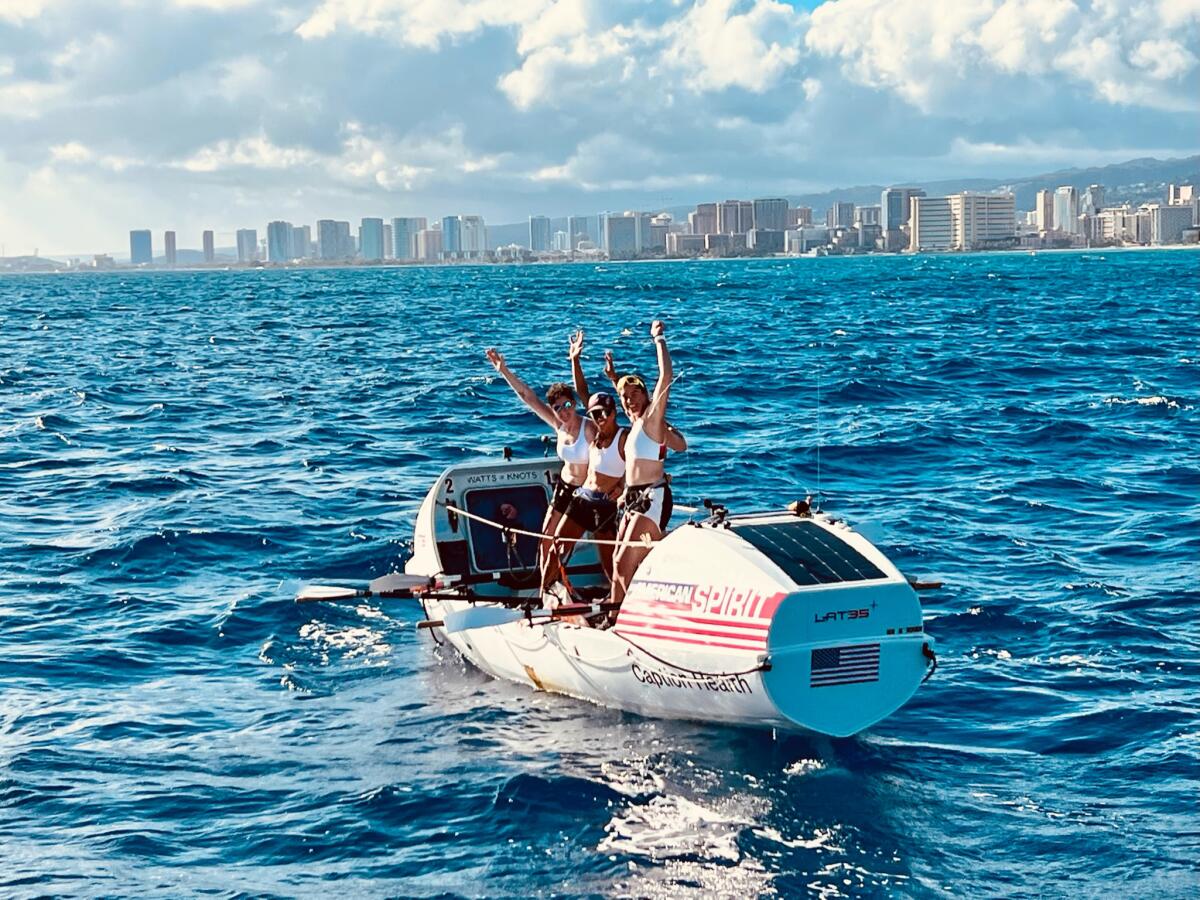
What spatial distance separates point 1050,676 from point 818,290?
103m

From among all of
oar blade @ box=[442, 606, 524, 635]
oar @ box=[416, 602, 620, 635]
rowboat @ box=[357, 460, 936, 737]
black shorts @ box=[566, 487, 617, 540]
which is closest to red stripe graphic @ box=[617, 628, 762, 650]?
rowboat @ box=[357, 460, 936, 737]

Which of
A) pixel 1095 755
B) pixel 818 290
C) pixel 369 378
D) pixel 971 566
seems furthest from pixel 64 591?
pixel 818 290

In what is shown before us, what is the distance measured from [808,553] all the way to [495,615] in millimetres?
3600

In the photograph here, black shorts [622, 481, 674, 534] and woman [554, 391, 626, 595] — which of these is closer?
black shorts [622, 481, 674, 534]

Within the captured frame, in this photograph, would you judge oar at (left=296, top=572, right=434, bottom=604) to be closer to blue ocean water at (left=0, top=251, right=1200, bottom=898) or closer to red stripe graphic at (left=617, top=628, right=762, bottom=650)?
blue ocean water at (left=0, top=251, right=1200, bottom=898)

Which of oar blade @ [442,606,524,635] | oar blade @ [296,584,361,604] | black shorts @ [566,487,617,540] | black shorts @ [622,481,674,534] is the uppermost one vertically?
black shorts @ [622,481,674,534]

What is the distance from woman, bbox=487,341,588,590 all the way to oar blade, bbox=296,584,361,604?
2060 mm

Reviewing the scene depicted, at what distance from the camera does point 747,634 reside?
12492mm

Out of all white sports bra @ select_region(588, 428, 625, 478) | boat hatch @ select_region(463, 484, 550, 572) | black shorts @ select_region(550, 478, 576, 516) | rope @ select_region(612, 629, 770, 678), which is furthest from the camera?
boat hatch @ select_region(463, 484, 550, 572)

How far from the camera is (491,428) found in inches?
1335

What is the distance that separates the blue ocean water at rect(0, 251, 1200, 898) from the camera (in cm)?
1127

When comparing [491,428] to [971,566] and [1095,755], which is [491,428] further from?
[1095,755]

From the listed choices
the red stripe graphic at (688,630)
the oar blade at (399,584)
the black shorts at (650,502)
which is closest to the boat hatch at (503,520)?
the oar blade at (399,584)

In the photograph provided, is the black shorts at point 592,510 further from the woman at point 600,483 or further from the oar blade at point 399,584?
the oar blade at point 399,584
